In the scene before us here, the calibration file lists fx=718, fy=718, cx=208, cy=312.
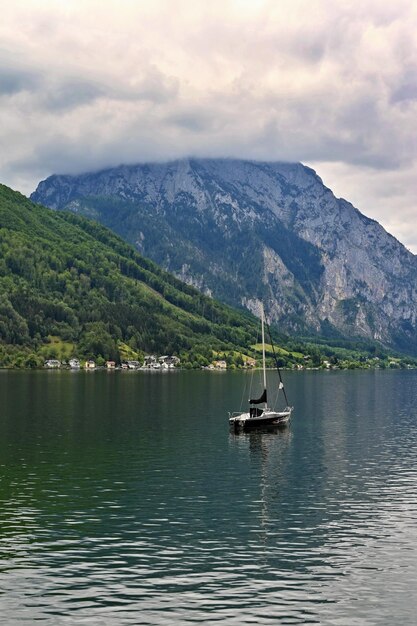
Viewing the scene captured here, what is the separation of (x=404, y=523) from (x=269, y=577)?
21518 millimetres

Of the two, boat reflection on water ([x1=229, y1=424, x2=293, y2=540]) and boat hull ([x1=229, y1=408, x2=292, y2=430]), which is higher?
boat hull ([x1=229, y1=408, x2=292, y2=430])

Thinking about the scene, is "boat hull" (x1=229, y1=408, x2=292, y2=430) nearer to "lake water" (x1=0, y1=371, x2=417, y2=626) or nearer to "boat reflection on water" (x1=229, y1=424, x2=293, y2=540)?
"boat reflection on water" (x1=229, y1=424, x2=293, y2=540)

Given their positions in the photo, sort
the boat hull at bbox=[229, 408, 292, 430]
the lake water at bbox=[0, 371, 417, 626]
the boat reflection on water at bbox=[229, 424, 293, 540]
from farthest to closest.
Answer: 1. the boat hull at bbox=[229, 408, 292, 430]
2. the boat reflection on water at bbox=[229, 424, 293, 540]
3. the lake water at bbox=[0, 371, 417, 626]

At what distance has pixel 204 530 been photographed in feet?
203

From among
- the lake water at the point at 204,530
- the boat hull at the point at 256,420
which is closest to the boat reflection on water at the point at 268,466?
the lake water at the point at 204,530

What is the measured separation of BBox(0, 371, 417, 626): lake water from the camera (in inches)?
1731

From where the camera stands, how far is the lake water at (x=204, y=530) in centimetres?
4397

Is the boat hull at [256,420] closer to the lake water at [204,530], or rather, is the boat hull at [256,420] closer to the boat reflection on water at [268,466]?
the boat reflection on water at [268,466]

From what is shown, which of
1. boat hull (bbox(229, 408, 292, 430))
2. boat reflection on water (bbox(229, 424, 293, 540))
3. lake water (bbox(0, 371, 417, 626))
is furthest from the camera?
boat hull (bbox(229, 408, 292, 430))

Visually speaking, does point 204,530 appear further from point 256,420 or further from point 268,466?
point 256,420

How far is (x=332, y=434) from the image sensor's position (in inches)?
5374

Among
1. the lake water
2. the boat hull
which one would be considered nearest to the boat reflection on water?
the lake water

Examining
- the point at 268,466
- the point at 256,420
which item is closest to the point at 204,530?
the point at 268,466

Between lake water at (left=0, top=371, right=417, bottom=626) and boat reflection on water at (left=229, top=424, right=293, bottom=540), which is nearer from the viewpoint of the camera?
lake water at (left=0, top=371, right=417, bottom=626)
